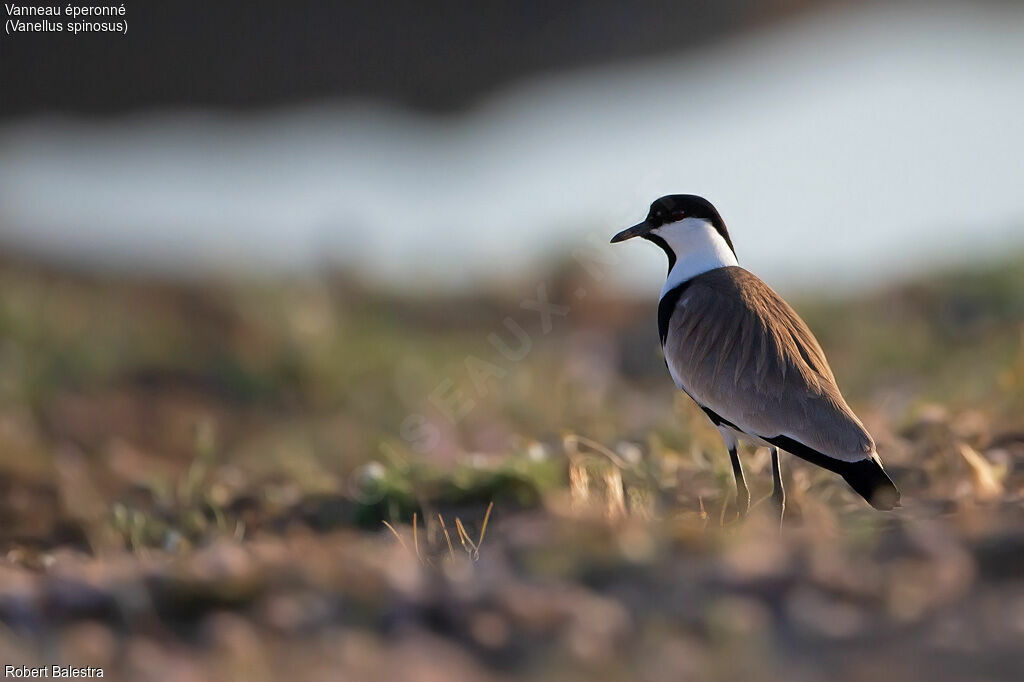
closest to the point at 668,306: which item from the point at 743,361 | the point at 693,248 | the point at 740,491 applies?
the point at 693,248

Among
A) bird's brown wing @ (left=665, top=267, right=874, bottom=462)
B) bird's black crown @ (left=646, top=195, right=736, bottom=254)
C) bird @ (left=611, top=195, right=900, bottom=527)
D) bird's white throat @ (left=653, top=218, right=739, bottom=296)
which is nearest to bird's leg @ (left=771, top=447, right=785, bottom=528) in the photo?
bird @ (left=611, top=195, right=900, bottom=527)

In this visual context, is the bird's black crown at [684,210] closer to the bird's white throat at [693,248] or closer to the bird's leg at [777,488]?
the bird's white throat at [693,248]

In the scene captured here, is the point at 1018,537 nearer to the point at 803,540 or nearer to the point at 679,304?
the point at 803,540

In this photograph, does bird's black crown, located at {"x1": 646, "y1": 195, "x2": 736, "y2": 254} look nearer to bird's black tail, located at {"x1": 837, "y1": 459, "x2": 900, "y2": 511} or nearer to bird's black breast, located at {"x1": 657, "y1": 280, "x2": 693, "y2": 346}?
bird's black breast, located at {"x1": 657, "y1": 280, "x2": 693, "y2": 346}

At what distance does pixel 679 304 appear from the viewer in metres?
4.38

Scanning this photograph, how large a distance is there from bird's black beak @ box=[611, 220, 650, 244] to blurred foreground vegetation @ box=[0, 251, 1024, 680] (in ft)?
2.52

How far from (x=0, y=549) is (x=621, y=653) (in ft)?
11.1

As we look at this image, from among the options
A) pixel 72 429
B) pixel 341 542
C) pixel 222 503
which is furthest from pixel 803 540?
pixel 72 429

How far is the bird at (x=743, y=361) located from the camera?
3.84 meters

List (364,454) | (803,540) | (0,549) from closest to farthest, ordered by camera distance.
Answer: (803,540)
(0,549)
(364,454)

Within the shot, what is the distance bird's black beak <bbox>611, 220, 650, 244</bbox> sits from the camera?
4.59 m

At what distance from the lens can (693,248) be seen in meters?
4.52

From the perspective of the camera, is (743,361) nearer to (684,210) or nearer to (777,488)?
(777,488)

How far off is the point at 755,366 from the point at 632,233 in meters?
0.79
